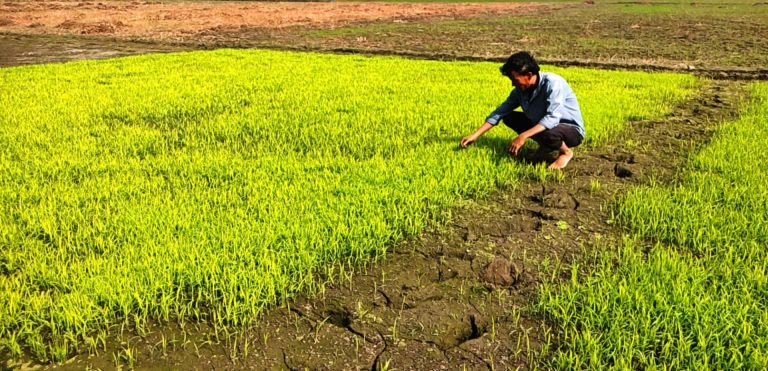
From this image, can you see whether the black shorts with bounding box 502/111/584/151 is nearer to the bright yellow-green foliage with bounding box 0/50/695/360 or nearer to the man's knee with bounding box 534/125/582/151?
the man's knee with bounding box 534/125/582/151

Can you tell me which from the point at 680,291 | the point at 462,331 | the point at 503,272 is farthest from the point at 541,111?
the point at 462,331

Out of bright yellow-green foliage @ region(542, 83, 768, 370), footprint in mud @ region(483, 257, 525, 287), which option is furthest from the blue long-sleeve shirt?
footprint in mud @ region(483, 257, 525, 287)

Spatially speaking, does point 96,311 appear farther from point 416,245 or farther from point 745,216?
point 745,216

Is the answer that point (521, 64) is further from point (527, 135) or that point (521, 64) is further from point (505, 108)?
point (505, 108)

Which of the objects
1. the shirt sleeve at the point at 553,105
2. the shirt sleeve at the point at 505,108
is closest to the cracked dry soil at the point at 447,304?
the shirt sleeve at the point at 553,105

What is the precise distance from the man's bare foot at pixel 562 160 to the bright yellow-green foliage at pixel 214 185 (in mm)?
228

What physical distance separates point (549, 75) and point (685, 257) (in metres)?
2.06

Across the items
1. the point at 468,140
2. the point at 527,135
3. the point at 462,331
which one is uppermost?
the point at 527,135

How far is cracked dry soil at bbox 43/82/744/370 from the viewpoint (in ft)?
7.54

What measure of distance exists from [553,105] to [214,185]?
2.98 meters

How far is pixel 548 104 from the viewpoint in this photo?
4.40 m

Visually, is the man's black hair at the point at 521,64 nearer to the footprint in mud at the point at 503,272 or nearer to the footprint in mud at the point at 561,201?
the footprint in mud at the point at 561,201

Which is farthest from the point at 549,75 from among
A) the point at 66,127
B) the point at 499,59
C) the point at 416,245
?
the point at 499,59

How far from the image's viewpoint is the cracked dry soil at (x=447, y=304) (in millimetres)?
2297
